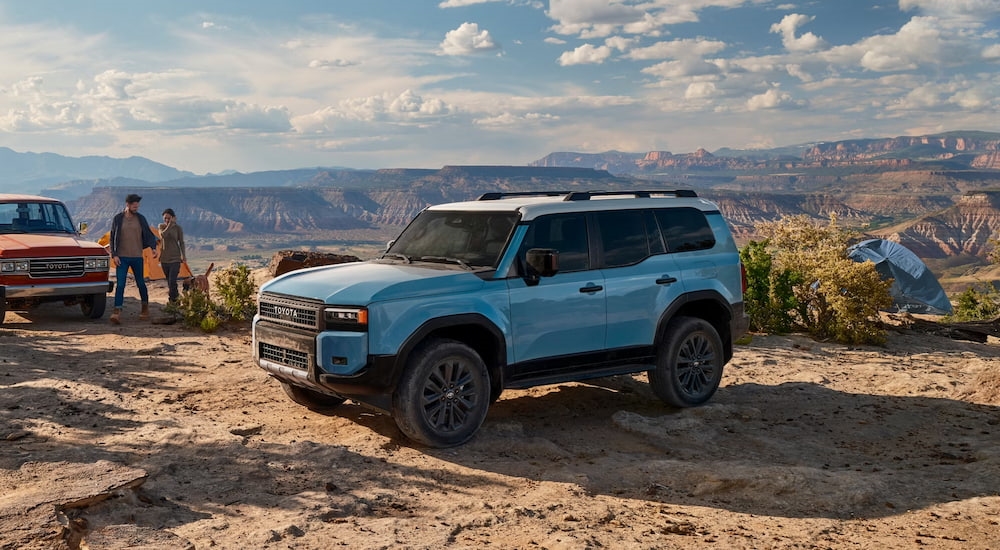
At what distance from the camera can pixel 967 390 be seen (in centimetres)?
946

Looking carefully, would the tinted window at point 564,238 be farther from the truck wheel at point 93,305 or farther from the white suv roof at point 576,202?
the truck wheel at point 93,305

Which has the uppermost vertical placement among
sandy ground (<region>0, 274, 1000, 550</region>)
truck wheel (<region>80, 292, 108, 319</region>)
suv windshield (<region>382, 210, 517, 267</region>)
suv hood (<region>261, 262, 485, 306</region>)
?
suv windshield (<region>382, 210, 517, 267</region>)

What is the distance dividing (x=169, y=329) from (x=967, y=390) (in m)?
10.9

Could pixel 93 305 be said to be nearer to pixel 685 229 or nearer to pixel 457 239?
pixel 457 239

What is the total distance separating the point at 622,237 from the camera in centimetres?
756

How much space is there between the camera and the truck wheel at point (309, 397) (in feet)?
24.8

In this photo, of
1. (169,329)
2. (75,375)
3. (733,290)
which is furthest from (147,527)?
(169,329)

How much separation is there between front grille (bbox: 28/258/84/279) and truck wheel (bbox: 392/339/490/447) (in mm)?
8768

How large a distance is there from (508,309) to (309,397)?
2.21 m

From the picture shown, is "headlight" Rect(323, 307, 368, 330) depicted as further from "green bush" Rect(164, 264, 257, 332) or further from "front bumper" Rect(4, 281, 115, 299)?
"front bumper" Rect(4, 281, 115, 299)

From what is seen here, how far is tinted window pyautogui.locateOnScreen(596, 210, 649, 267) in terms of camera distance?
7.43 metres

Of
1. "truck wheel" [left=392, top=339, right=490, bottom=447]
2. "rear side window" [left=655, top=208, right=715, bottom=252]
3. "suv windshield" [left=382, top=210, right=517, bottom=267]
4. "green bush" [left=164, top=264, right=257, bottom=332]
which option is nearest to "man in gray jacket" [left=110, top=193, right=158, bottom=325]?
"green bush" [left=164, top=264, right=257, bottom=332]

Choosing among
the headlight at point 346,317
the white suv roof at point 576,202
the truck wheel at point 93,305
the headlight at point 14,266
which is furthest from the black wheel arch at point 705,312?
the headlight at point 14,266

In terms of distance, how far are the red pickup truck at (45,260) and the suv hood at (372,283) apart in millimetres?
7402
